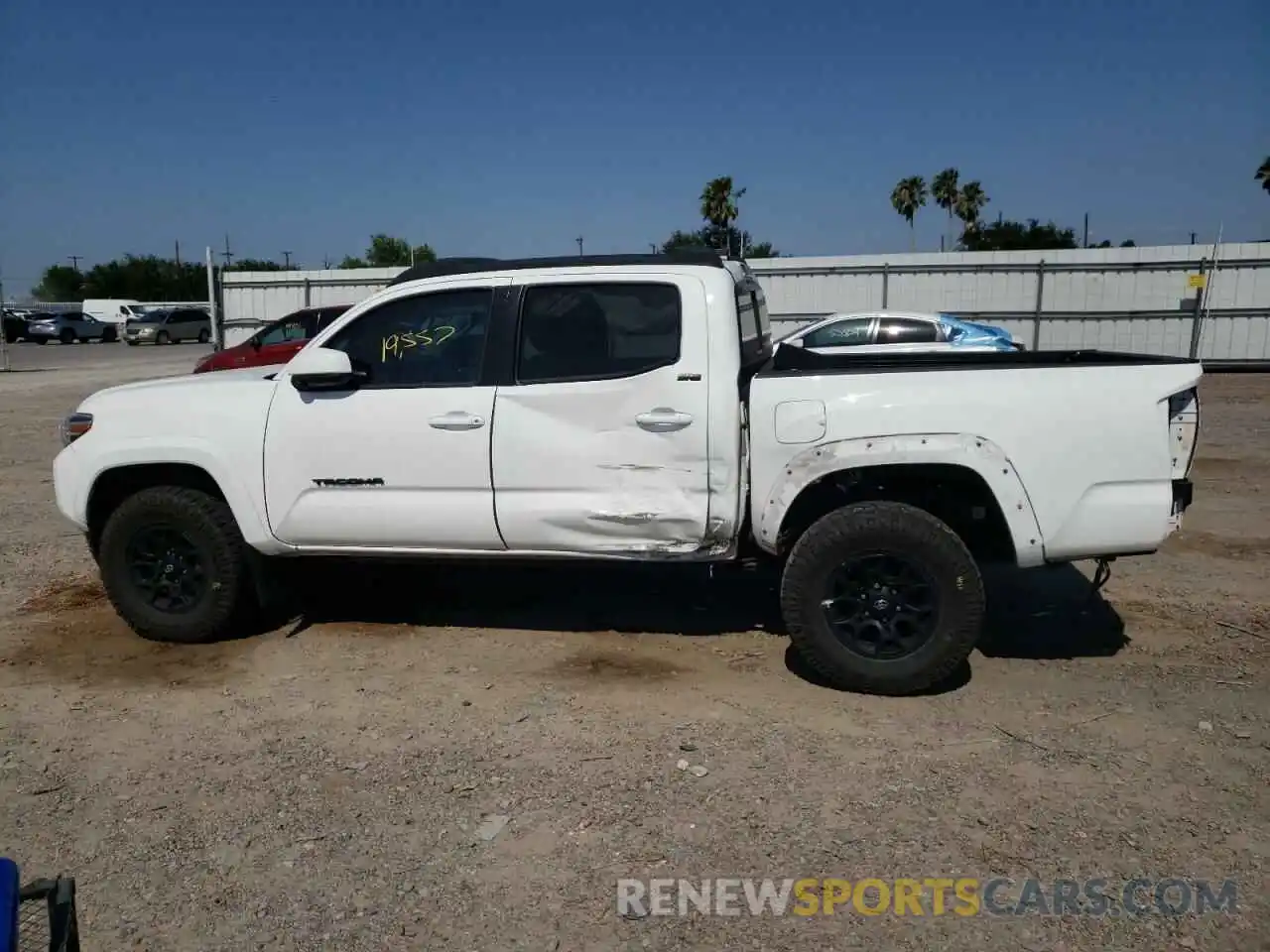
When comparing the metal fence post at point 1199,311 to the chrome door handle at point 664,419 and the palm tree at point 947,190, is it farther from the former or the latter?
the palm tree at point 947,190

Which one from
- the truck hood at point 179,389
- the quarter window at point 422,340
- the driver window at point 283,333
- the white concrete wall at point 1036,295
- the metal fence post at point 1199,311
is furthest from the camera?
the white concrete wall at point 1036,295

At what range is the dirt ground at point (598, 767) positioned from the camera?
117 inches

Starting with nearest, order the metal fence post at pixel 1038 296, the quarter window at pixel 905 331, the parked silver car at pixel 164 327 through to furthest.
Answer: the quarter window at pixel 905 331 → the metal fence post at pixel 1038 296 → the parked silver car at pixel 164 327

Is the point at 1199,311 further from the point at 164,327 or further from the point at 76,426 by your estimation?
the point at 164,327

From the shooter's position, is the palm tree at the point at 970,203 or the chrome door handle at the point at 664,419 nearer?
the chrome door handle at the point at 664,419

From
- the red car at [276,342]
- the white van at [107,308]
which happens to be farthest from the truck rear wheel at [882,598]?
the white van at [107,308]

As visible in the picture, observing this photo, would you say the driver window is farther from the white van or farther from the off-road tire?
the white van

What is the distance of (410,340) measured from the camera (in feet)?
16.0

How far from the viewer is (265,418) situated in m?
4.87

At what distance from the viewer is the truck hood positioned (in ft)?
16.4

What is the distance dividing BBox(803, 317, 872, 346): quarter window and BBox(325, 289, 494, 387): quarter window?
9395 millimetres

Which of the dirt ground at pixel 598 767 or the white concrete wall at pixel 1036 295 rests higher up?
the white concrete wall at pixel 1036 295

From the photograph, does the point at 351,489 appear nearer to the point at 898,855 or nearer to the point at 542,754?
the point at 542,754

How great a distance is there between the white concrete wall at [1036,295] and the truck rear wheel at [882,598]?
55.3 ft
